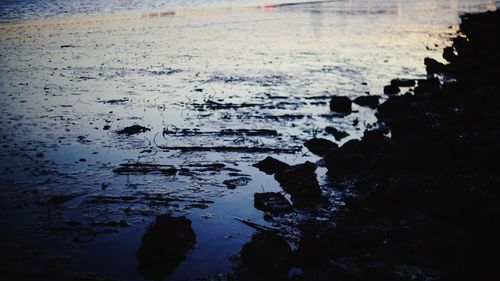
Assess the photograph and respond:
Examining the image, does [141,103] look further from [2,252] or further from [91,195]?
[2,252]

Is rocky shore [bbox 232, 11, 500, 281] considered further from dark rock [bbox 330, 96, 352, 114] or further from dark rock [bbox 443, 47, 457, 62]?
dark rock [bbox 443, 47, 457, 62]

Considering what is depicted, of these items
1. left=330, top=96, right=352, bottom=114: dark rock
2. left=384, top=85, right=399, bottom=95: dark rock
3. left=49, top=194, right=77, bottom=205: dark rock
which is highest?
left=384, top=85, right=399, bottom=95: dark rock

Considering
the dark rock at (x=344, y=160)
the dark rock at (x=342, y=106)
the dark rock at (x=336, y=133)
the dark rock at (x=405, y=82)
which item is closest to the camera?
the dark rock at (x=344, y=160)

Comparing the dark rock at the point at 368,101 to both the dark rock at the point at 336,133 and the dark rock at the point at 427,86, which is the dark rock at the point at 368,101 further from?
the dark rock at the point at 336,133

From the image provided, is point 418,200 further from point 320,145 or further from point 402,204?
point 320,145

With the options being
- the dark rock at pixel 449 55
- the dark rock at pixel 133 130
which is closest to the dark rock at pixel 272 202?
the dark rock at pixel 133 130

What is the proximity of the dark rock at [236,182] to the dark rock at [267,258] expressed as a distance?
2296 millimetres

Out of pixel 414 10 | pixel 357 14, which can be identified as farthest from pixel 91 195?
pixel 414 10

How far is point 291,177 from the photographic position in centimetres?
794

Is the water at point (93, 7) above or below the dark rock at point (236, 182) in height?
above

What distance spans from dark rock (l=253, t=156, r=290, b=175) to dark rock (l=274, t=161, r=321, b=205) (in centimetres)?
18

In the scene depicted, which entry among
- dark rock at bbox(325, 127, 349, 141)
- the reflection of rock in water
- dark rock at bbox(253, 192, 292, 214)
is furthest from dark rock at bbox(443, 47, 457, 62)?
the reflection of rock in water

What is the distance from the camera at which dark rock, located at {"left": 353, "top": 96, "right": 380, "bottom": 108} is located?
42.4 feet

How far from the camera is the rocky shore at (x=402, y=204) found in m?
5.33
